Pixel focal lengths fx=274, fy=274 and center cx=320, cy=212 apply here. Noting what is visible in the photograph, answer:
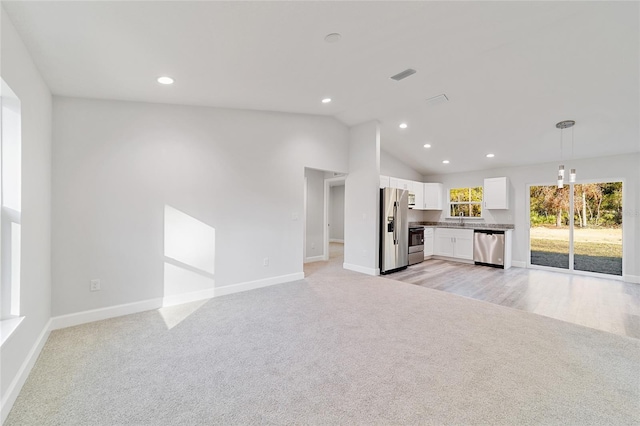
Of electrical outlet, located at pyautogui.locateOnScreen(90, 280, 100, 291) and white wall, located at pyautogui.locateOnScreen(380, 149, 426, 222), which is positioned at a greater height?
white wall, located at pyautogui.locateOnScreen(380, 149, 426, 222)

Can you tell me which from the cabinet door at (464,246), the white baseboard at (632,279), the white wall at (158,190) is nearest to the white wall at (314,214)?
the white wall at (158,190)

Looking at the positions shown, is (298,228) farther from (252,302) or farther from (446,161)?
(446,161)

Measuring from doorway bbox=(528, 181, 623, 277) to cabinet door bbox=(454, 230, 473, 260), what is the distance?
4.02ft

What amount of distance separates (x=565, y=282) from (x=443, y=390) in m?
4.85

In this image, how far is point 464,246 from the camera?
6883mm

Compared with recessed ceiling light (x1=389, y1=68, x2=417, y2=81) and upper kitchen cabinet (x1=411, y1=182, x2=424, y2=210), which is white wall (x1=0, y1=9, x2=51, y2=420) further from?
upper kitchen cabinet (x1=411, y1=182, x2=424, y2=210)

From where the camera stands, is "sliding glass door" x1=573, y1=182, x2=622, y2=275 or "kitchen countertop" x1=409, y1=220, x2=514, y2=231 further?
"kitchen countertop" x1=409, y1=220, x2=514, y2=231

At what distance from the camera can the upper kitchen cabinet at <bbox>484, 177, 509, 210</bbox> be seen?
6.45 m

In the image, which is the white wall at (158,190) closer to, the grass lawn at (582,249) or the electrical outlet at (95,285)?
the electrical outlet at (95,285)

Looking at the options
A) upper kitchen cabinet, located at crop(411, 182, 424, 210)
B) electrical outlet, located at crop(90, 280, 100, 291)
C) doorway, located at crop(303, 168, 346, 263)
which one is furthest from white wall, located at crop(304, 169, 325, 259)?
electrical outlet, located at crop(90, 280, 100, 291)

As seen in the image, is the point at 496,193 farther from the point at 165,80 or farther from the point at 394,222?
the point at 165,80

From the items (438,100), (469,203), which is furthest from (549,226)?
(438,100)

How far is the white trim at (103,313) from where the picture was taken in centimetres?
295

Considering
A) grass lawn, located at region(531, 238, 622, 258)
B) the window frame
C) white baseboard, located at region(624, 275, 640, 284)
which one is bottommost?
white baseboard, located at region(624, 275, 640, 284)
